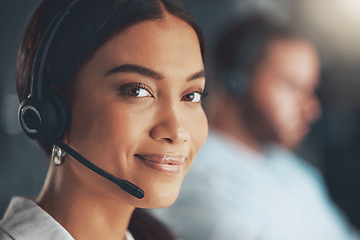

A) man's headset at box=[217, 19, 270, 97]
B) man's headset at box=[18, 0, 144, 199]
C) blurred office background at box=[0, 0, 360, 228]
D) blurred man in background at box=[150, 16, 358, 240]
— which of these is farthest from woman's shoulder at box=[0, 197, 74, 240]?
blurred office background at box=[0, 0, 360, 228]

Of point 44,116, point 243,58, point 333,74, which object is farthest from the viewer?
point 333,74

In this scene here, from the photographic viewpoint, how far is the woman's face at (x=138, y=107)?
1.69 feet

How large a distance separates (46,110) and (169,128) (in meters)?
0.16

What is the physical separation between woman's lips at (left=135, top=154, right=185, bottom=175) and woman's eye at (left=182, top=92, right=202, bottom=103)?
81 mm

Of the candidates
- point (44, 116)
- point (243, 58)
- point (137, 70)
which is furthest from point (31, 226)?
point (243, 58)

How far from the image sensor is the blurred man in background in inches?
55.1

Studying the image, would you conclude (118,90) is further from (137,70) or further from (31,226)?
(31,226)

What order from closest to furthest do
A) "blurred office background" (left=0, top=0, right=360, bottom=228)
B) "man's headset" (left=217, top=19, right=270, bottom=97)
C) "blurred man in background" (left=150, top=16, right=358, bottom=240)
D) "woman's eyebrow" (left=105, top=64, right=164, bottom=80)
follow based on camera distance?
"woman's eyebrow" (left=105, top=64, right=164, bottom=80) < "blurred man in background" (left=150, top=16, right=358, bottom=240) < "man's headset" (left=217, top=19, right=270, bottom=97) < "blurred office background" (left=0, top=0, right=360, bottom=228)

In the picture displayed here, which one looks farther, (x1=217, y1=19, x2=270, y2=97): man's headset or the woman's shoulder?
(x1=217, y1=19, x2=270, y2=97): man's headset

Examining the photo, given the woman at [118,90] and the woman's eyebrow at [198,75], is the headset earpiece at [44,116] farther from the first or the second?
the woman's eyebrow at [198,75]

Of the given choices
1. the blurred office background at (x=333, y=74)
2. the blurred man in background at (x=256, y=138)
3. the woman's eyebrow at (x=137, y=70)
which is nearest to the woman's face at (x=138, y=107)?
the woman's eyebrow at (x=137, y=70)

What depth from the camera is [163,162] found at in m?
0.54

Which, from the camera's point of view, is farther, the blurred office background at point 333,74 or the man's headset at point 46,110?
the blurred office background at point 333,74

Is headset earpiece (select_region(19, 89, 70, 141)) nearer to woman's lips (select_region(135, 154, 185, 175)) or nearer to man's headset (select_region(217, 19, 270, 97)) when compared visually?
woman's lips (select_region(135, 154, 185, 175))
